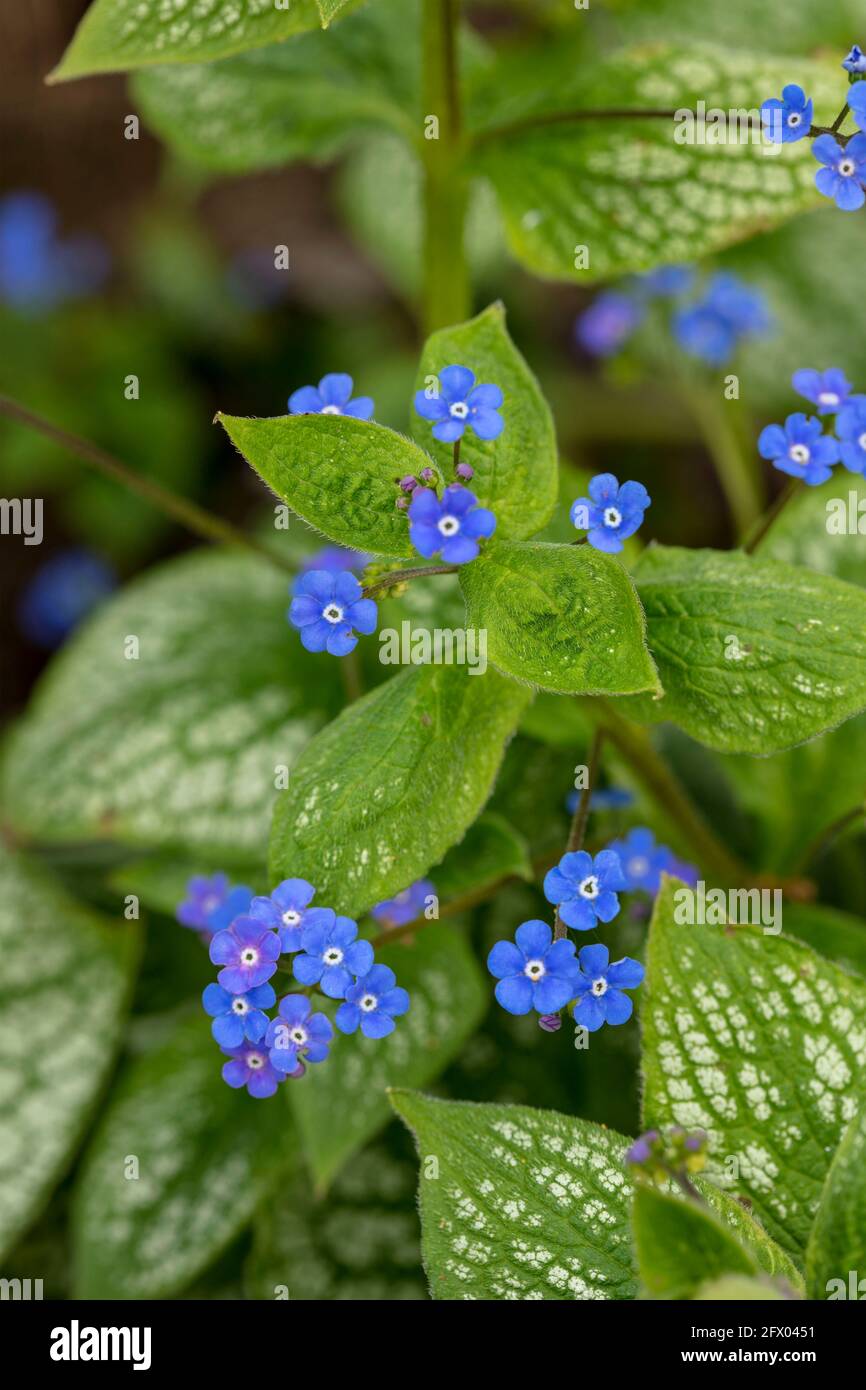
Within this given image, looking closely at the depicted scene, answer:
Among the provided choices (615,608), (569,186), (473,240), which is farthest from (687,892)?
(473,240)

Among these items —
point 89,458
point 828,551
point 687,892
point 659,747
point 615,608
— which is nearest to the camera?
point 615,608

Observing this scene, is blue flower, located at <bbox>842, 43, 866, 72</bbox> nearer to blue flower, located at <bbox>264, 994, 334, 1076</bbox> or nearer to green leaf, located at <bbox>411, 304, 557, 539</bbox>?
green leaf, located at <bbox>411, 304, 557, 539</bbox>

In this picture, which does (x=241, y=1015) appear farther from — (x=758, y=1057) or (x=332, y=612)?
(x=758, y=1057)

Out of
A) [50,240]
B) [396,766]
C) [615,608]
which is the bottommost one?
[396,766]

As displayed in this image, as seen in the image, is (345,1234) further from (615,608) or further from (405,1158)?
(615,608)

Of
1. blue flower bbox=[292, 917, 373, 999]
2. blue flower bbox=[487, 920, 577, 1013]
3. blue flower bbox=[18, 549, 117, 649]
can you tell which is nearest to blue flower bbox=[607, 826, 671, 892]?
blue flower bbox=[487, 920, 577, 1013]

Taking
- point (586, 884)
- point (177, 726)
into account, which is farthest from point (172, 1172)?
point (586, 884)
